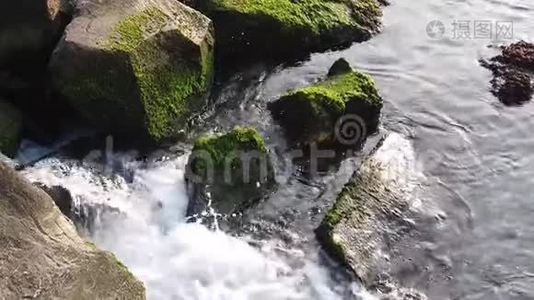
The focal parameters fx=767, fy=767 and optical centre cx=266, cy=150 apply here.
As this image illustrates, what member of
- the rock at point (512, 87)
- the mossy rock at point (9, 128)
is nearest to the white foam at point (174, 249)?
the mossy rock at point (9, 128)

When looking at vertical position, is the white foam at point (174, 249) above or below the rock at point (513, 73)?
below

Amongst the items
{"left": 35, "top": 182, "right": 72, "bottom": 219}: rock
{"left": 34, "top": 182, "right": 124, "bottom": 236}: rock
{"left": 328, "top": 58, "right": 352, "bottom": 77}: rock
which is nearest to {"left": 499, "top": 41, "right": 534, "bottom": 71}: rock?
{"left": 328, "top": 58, "right": 352, "bottom": 77}: rock

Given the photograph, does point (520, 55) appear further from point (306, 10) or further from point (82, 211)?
point (82, 211)

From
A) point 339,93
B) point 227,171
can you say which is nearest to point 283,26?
point 339,93

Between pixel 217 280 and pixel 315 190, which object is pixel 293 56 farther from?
pixel 217 280

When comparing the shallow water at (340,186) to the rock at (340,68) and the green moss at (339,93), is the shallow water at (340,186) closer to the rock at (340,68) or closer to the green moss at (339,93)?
the green moss at (339,93)

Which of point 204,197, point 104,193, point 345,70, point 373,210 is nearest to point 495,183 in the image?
point 373,210

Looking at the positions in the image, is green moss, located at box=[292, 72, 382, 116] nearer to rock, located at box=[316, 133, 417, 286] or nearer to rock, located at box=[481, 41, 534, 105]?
rock, located at box=[316, 133, 417, 286]
